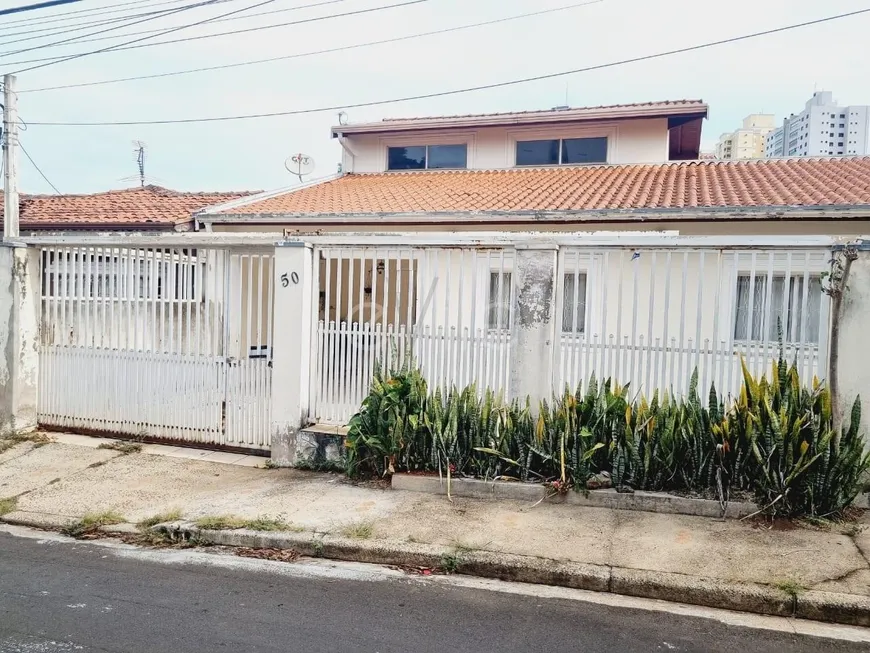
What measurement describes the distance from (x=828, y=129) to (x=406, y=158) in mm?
10219

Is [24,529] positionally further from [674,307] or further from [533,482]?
[674,307]

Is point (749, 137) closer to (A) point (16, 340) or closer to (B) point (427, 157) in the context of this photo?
(B) point (427, 157)

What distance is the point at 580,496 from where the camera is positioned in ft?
18.0

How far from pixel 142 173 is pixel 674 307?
17.9 metres

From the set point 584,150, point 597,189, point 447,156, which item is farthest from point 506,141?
point 597,189

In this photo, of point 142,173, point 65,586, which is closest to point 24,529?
point 65,586

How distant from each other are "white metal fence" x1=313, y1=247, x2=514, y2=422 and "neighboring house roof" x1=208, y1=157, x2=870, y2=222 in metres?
3.75

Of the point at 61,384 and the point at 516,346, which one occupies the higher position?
the point at 516,346

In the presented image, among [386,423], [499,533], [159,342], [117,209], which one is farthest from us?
[117,209]

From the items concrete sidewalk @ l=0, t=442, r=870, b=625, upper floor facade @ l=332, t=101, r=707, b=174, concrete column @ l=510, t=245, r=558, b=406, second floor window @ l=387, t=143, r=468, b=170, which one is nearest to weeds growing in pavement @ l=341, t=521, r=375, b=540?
concrete sidewalk @ l=0, t=442, r=870, b=625

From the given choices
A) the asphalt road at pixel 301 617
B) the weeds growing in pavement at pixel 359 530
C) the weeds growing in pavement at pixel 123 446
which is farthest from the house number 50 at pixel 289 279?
the asphalt road at pixel 301 617

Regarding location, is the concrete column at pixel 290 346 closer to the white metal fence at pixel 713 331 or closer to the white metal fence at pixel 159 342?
the white metal fence at pixel 159 342

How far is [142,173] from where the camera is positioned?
19.5 m

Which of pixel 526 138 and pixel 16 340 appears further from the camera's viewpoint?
pixel 526 138
